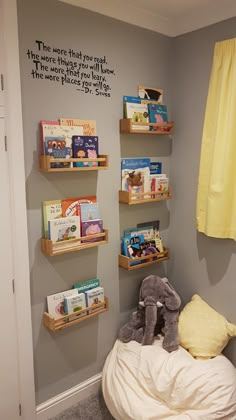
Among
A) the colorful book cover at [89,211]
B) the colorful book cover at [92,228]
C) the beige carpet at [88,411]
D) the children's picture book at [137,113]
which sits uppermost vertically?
the children's picture book at [137,113]

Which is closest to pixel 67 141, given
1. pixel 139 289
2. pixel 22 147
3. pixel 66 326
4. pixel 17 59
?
pixel 22 147

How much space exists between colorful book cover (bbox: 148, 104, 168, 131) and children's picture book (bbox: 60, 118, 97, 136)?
17.2 inches

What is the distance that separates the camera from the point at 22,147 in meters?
1.64

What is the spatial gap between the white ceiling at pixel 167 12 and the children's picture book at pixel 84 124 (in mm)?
601

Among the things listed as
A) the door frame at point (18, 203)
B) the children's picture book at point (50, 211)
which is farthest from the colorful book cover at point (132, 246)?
the door frame at point (18, 203)

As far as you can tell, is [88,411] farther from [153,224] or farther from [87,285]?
[153,224]

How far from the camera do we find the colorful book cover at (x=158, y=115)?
216cm

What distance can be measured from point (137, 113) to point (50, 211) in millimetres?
840

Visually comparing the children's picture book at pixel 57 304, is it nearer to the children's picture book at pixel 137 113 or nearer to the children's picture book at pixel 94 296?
the children's picture book at pixel 94 296

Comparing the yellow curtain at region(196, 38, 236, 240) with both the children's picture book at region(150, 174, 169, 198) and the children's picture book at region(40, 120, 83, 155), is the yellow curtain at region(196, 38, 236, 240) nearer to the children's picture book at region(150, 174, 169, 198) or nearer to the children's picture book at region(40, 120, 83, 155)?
the children's picture book at region(150, 174, 169, 198)

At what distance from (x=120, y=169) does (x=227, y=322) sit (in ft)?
3.94

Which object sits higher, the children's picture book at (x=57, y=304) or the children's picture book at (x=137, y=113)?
the children's picture book at (x=137, y=113)

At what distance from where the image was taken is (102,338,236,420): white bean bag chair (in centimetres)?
173

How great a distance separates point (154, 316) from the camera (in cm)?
213
